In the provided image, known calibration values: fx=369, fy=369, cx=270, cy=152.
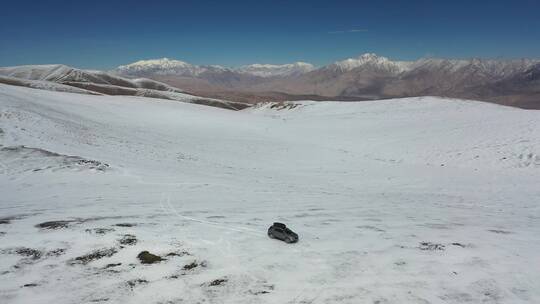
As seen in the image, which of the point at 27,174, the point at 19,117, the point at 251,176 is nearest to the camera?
the point at 27,174

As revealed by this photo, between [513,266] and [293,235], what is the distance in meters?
5.05

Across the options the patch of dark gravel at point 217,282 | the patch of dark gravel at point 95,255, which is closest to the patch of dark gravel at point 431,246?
the patch of dark gravel at point 217,282

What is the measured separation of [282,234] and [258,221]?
214 cm

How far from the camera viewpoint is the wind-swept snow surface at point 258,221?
7.05 m

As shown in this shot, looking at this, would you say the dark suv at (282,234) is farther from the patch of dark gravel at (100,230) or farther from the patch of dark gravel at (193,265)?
the patch of dark gravel at (100,230)

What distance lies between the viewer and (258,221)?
11531 mm

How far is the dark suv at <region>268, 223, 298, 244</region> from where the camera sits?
9.39 meters

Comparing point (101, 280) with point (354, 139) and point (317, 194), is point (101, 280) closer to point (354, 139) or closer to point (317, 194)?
point (317, 194)

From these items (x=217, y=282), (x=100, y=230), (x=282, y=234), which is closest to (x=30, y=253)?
(x=100, y=230)

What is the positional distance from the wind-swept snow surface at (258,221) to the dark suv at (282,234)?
0.70 ft

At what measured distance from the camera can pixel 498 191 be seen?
19.3 m

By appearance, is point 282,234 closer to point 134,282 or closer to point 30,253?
point 134,282

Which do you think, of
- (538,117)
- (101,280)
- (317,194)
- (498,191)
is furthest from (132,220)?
(538,117)

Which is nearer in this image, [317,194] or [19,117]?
[317,194]
